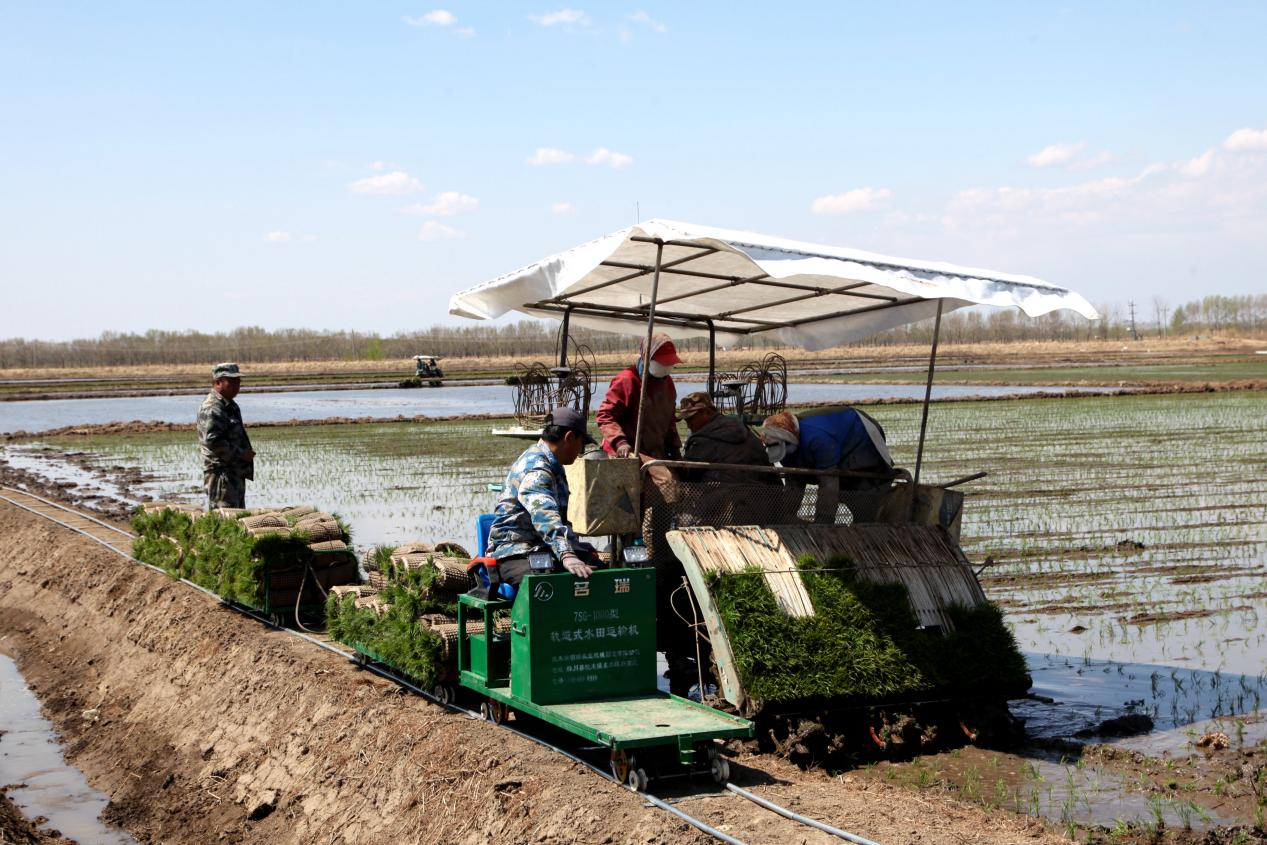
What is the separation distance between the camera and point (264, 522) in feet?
32.4

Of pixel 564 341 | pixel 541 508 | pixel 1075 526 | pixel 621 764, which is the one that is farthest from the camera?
pixel 1075 526

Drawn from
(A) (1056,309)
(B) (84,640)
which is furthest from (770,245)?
(B) (84,640)

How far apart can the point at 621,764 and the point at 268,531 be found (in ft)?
15.5

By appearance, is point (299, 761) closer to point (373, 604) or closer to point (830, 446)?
point (373, 604)

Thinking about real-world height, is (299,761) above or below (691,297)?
below

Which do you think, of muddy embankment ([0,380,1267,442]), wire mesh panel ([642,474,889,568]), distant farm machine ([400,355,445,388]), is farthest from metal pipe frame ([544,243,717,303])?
→ distant farm machine ([400,355,445,388])

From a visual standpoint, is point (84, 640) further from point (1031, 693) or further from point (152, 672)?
point (1031, 693)

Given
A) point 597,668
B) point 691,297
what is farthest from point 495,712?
point 691,297

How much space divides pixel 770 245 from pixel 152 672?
6.25 m

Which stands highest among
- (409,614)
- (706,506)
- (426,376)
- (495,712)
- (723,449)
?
(426,376)

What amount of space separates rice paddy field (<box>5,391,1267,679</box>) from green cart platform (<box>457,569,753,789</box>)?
3.09 m

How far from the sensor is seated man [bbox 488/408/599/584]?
6.83m

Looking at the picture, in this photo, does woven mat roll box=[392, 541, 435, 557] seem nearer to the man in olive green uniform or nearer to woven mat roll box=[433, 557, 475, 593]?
woven mat roll box=[433, 557, 475, 593]

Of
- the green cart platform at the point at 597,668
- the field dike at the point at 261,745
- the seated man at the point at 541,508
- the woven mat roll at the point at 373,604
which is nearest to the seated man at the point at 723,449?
the seated man at the point at 541,508
